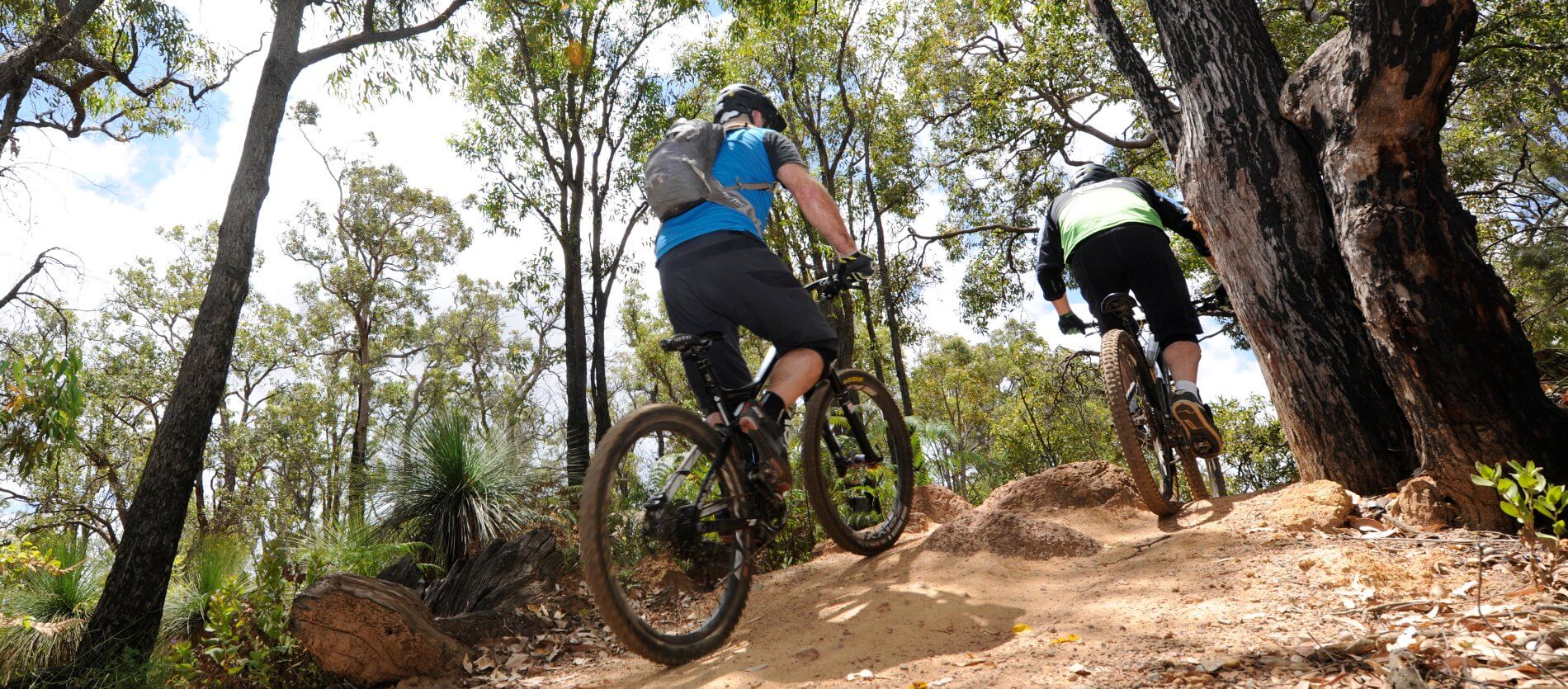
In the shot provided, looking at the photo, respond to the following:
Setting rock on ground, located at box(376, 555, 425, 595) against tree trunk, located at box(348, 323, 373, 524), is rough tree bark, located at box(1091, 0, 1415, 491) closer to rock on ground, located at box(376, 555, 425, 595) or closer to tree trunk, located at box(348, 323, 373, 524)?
rock on ground, located at box(376, 555, 425, 595)

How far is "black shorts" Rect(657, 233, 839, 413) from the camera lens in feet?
9.15

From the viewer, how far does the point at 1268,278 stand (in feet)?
10.9

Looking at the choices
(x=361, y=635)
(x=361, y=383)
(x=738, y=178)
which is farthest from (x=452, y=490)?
(x=361, y=383)

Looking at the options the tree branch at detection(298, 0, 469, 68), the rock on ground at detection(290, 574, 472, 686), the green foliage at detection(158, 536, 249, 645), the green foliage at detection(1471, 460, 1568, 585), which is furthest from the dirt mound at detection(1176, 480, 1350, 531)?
the tree branch at detection(298, 0, 469, 68)

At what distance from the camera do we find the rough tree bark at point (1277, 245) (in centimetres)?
315

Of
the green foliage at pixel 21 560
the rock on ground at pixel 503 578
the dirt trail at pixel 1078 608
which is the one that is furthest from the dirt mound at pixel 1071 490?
the green foliage at pixel 21 560

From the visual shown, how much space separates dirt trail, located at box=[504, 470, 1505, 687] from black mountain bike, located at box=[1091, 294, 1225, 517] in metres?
0.21

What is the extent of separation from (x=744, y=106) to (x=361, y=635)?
2742mm

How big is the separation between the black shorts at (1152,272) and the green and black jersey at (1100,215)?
6 centimetres

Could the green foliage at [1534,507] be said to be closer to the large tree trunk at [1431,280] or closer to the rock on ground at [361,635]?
the large tree trunk at [1431,280]

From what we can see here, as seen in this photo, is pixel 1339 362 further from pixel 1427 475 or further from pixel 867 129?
pixel 867 129

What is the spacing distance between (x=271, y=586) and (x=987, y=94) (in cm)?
1137

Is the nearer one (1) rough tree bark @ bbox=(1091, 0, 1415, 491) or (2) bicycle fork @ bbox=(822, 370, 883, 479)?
(1) rough tree bark @ bbox=(1091, 0, 1415, 491)

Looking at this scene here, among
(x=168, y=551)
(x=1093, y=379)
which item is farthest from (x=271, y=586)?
(x=1093, y=379)
